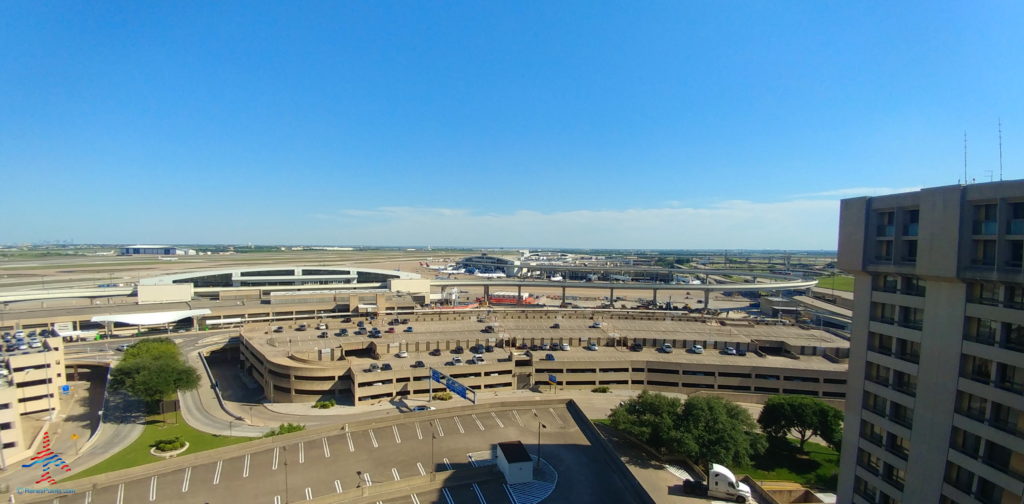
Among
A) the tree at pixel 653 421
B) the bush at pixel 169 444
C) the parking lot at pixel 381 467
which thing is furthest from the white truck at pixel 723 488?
the bush at pixel 169 444

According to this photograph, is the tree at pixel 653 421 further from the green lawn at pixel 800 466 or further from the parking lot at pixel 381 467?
the green lawn at pixel 800 466

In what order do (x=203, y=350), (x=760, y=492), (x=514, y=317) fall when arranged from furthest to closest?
1. (x=514, y=317)
2. (x=203, y=350)
3. (x=760, y=492)

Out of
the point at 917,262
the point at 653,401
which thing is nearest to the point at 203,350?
the point at 653,401

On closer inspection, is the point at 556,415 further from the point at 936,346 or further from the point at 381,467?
the point at 936,346

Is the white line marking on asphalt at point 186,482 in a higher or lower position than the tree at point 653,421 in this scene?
lower

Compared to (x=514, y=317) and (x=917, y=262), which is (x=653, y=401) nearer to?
(x=917, y=262)
